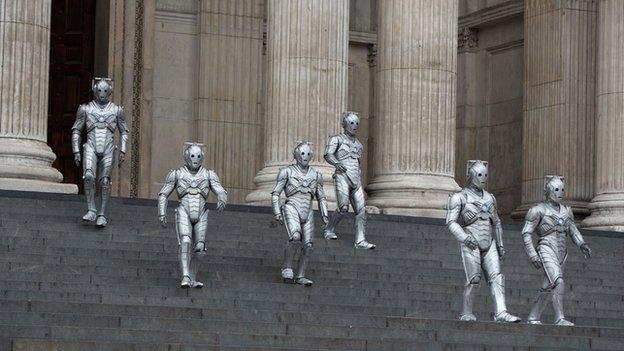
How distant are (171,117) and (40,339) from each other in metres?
20.0

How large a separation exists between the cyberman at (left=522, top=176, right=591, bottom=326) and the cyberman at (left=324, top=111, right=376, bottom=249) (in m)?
3.90

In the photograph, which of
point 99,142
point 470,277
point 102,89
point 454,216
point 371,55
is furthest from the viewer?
point 371,55

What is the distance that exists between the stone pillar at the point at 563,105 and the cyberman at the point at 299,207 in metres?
13.0

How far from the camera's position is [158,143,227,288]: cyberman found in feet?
84.3

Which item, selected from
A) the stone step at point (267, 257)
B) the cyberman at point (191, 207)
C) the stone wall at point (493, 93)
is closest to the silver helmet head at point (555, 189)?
the stone step at point (267, 257)

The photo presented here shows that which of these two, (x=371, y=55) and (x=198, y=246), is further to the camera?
(x=371, y=55)

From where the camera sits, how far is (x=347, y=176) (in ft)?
98.1

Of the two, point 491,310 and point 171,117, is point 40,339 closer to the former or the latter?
point 491,310

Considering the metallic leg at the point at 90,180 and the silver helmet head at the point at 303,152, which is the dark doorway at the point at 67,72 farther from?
the silver helmet head at the point at 303,152

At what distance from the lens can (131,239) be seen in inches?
1094

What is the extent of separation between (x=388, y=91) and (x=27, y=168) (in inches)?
285

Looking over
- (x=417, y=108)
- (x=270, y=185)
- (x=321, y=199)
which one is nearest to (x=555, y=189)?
(x=321, y=199)

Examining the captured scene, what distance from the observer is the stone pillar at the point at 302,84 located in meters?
32.7

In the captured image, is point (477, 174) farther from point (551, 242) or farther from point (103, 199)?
point (103, 199)
